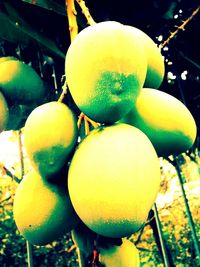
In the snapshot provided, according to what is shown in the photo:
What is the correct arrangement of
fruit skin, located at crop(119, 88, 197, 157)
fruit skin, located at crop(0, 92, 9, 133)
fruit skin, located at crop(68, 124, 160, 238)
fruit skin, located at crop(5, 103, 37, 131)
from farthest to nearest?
fruit skin, located at crop(5, 103, 37, 131)
fruit skin, located at crop(0, 92, 9, 133)
fruit skin, located at crop(119, 88, 197, 157)
fruit skin, located at crop(68, 124, 160, 238)

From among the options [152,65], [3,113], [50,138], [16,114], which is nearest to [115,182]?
[50,138]

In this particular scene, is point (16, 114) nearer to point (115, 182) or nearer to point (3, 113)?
point (3, 113)

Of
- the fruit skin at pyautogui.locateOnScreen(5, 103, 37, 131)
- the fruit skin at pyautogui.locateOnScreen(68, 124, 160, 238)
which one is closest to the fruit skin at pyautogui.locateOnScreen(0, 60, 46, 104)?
the fruit skin at pyautogui.locateOnScreen(5, 103, 37, 131)

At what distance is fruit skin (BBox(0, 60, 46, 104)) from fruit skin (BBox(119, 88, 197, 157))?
1.04 feet

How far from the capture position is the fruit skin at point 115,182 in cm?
45

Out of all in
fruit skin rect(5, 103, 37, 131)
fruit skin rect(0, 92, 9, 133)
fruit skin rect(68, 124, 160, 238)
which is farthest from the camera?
fruit skin rect(5, 103, 37, 131)

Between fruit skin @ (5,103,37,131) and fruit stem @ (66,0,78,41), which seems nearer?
fruit stem @ (66,0,78,41)

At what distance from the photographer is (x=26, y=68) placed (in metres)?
0.85

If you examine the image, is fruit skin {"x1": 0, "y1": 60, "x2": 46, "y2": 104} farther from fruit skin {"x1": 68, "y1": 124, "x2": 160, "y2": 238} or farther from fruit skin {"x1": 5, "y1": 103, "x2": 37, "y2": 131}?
fruit skin {"x1": 68, "y1": 124, "x2": 160, "y2": 238}

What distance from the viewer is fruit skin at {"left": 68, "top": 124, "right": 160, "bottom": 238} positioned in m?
0.45

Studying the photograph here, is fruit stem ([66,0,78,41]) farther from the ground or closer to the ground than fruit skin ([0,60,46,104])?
farther from the ground

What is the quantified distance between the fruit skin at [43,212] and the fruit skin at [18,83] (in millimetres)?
303

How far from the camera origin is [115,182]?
Result: 45 centimetres

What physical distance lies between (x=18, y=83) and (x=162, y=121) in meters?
0.37
